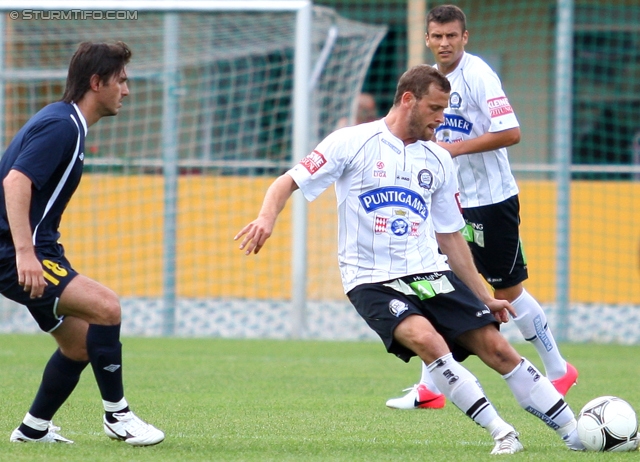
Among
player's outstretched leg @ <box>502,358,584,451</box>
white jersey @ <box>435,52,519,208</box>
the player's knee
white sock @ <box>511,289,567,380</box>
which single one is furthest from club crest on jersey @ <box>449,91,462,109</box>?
the player's knee

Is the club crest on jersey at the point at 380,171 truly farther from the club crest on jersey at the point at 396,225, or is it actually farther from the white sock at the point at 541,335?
the white sock at the point at 541,335

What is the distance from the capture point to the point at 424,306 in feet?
16.4

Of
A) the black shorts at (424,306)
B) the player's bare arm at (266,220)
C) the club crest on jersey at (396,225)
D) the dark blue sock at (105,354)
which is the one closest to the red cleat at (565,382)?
the black shorts at (424,306)

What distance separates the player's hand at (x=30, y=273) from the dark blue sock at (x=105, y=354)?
14.6 inches

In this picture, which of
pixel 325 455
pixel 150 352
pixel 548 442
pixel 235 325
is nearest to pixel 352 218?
pixel 325 455

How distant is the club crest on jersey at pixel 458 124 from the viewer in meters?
6.74

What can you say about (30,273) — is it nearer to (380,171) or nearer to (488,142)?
(380,171)

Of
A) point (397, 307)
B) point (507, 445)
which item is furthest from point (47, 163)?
point (507, 445)

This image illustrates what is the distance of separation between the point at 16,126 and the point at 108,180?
126cm

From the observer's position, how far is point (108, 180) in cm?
1286

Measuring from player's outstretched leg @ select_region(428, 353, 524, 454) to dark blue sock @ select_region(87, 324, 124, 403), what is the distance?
1.42 m

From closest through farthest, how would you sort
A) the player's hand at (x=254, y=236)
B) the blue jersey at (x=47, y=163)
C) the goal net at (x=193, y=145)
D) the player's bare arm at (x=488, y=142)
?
the player's hand at (x=254, y=236) < the blue jersey at (x=47, y=163) < the player's bare arm at (x=488, y=142) < the goal net at (x=193, y=145)

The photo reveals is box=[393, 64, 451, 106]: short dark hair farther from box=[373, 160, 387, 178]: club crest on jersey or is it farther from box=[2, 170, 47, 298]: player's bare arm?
box=[2, 170, 47, 298]: player's bare arm

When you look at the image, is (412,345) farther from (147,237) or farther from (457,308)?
(147,237)
